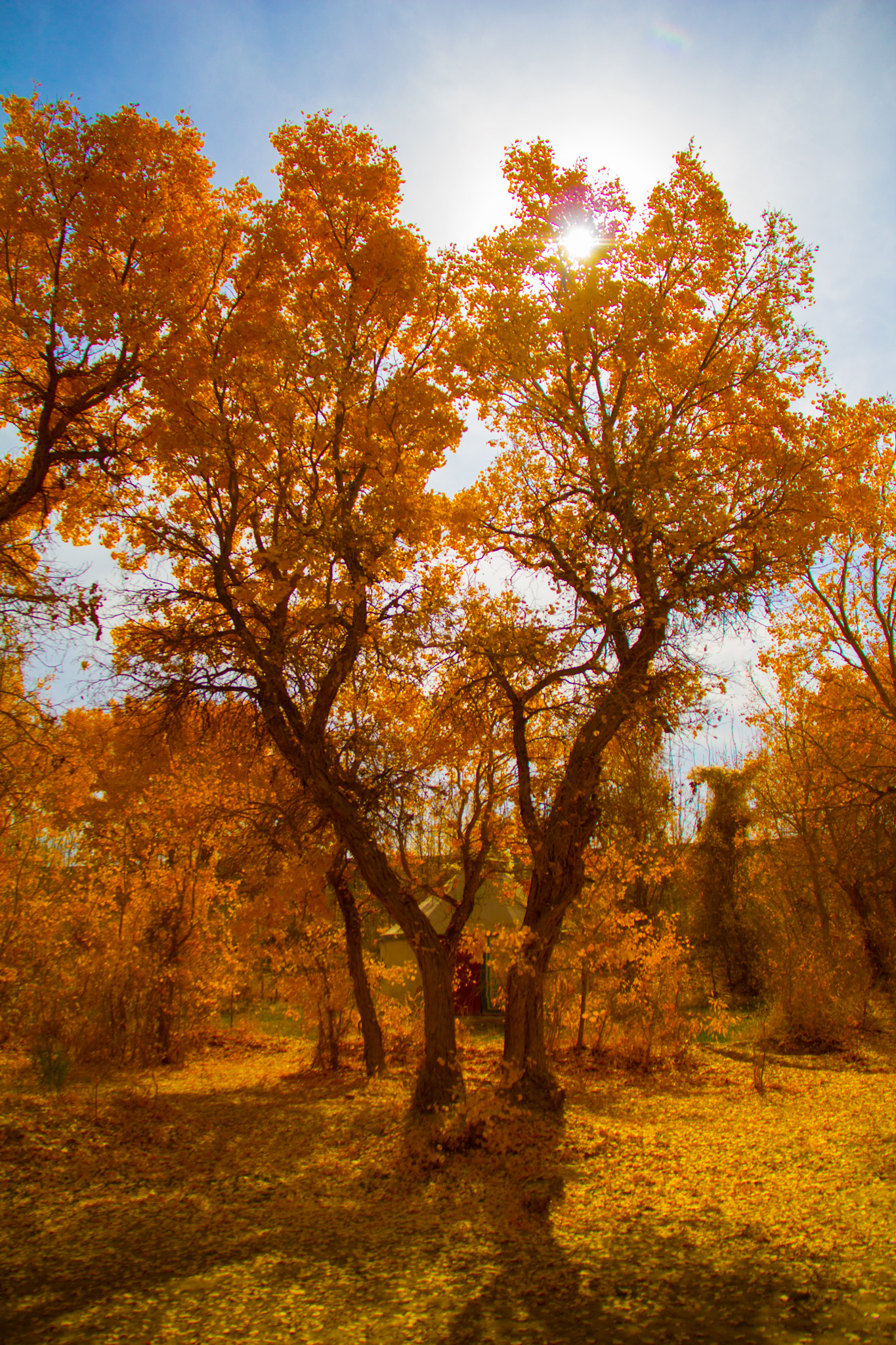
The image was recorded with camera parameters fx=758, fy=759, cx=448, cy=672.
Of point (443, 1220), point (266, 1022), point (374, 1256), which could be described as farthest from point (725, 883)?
point (374, 1256)

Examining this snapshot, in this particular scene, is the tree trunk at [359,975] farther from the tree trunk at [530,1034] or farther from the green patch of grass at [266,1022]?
the green patch of grass at [266,1022]

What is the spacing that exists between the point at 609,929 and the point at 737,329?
8.39 meters

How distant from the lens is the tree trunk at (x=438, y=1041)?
777cm

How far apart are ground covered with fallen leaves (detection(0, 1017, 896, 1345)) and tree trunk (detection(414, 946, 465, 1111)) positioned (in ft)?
1.68

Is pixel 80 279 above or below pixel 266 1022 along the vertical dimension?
above

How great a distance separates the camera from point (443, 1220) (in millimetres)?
5117

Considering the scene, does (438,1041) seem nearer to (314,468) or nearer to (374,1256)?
(374,1256)

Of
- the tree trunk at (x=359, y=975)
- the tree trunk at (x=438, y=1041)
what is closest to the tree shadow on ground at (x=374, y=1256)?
the tree trunk at (x=438, y=1041)

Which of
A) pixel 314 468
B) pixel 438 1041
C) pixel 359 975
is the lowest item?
pixel 438 1041

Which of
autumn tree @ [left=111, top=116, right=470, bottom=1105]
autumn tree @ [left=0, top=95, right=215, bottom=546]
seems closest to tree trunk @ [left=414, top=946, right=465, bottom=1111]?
autumn tree @ [left=111, top=116, right=470, bottom=1105]

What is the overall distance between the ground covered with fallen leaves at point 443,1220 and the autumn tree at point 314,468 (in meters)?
1.69

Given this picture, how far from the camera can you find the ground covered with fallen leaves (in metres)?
3.50

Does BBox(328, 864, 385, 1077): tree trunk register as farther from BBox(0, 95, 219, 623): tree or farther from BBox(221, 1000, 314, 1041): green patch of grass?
BBox(0, 95, 219, 623): tree

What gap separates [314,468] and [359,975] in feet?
24.5
